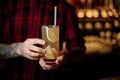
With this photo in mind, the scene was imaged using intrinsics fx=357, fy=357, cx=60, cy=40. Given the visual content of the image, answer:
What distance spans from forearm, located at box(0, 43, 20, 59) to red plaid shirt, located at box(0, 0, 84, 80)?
2.3 inches

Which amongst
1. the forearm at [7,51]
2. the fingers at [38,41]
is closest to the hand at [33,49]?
the fingers at [38,41]

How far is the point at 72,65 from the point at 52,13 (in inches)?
56.1

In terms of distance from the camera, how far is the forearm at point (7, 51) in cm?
157

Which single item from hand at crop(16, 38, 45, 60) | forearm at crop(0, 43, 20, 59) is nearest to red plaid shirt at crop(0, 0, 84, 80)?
forearm at crop(0, 43, 20, 59)

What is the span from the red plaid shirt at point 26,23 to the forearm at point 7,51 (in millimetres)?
58

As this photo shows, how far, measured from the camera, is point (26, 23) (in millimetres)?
1638

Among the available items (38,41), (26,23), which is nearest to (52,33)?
(38,41)

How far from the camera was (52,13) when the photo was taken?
5.44 ft

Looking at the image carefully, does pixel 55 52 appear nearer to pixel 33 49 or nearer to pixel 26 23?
pixel 33 49

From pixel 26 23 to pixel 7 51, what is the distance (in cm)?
16

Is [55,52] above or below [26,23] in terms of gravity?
below

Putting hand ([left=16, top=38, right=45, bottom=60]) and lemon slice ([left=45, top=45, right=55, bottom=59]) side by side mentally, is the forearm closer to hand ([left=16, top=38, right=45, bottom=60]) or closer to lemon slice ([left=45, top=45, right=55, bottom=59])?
hand ([left=16, top=38, right=45, bottom=60])

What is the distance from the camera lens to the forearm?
157cm

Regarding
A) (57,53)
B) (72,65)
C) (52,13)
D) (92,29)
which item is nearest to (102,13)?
(92,29)
